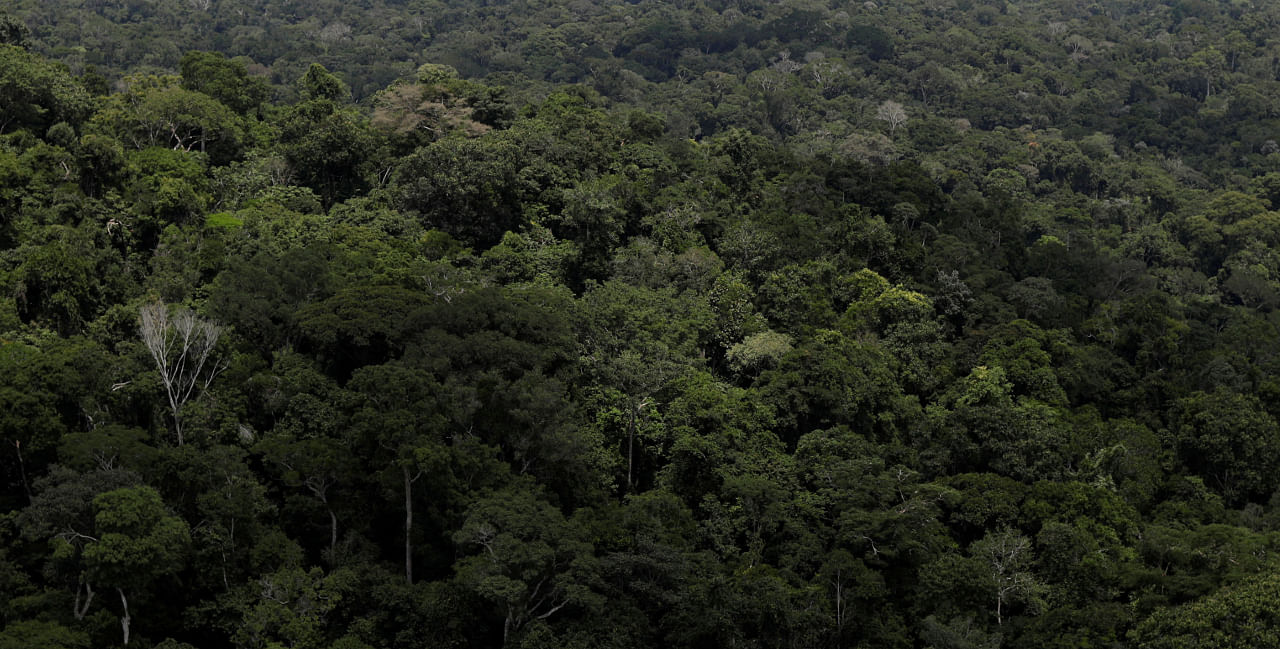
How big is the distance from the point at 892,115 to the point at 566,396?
68.0 m

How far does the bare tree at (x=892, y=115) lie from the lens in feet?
296

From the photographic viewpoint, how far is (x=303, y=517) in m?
26.2

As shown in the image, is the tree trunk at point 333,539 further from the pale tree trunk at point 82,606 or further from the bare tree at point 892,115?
the bare tree at point 892,115

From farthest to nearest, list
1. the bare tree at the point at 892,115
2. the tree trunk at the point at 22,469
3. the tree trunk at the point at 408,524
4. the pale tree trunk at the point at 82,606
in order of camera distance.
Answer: the bare tree at the point at 892,115
the tree trunk at the point at 408,524
the tree trunk at the point at 22,469
the pale tree trunk at the point at 82,606

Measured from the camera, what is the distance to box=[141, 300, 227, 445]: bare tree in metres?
26.8

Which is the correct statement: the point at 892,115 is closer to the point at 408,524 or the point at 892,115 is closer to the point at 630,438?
the point at 630,438

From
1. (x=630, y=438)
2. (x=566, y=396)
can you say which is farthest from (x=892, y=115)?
(x=566, y=396)

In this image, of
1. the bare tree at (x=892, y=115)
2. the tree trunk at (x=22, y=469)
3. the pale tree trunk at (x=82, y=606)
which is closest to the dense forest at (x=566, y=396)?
the tree trunk at (x=22, y=469)

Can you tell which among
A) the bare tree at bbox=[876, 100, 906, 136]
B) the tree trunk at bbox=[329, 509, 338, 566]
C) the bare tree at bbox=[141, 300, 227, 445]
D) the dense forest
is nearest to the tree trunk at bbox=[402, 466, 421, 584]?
the dense forest

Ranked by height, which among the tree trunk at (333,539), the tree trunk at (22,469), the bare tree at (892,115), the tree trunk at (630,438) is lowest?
the bare tree at (892,115)

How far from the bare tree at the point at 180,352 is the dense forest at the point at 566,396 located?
168 millimetres

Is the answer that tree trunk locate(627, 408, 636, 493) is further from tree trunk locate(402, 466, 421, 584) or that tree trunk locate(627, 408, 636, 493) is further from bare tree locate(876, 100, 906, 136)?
bare tree locate(876, 100, 906, 136)

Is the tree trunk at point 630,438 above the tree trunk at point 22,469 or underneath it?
underneath

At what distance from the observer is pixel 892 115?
3585 inches
